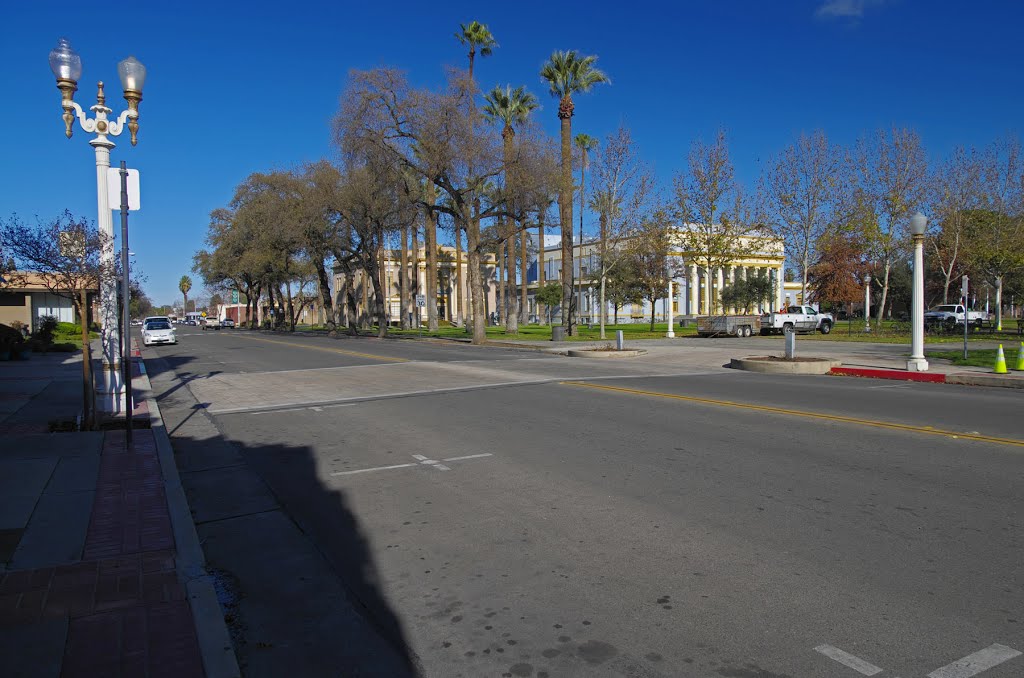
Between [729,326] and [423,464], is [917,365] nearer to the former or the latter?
[423,464]

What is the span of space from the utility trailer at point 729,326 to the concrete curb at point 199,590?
121 ft

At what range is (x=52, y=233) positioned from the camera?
1096 cm

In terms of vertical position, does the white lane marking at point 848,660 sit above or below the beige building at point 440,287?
below

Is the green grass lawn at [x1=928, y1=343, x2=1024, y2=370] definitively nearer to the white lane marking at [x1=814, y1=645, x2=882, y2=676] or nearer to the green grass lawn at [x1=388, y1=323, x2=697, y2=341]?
the green grass lawn at [x1=388, y1=323, x2=697, y2=341]

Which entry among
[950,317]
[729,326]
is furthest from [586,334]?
[950,317]

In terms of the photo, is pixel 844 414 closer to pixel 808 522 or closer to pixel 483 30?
pixel 808 522

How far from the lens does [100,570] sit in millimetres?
4793

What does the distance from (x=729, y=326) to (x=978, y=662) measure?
3927 centimetres

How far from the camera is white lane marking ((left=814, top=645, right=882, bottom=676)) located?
3422 millimetres

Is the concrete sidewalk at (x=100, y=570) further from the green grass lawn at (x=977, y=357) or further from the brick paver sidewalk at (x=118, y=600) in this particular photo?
the green grass lawn at (x=977, y=357)

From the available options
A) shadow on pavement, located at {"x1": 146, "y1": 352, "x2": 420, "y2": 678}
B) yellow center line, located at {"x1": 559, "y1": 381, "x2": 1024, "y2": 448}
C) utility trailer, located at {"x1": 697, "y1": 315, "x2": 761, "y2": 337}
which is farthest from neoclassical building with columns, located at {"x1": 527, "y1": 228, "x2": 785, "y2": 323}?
shadow on pavement, located at {"x1": 146, "y1": 352, "x2": 420, "y2": 678}

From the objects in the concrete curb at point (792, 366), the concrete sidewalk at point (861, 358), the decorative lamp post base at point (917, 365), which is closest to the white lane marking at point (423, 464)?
the concrete sidewalk at point (861, 358)

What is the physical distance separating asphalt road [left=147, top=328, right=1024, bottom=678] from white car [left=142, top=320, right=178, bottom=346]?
33.9 m

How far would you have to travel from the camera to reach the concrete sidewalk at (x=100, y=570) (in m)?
3.64
